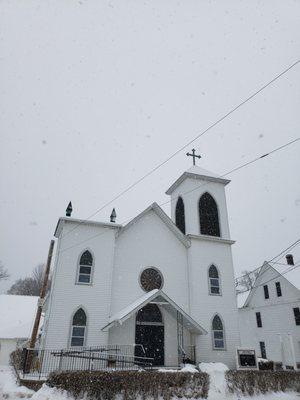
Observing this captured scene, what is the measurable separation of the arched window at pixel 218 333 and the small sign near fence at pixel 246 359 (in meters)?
1.60

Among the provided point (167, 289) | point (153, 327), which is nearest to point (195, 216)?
point (167, 289)

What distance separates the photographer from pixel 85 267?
58.3 feet

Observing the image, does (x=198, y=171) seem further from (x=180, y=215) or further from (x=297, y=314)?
(x=297, y=314)

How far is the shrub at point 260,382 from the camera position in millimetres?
12586

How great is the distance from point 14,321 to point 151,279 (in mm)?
17536

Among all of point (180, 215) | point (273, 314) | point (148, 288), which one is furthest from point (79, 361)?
point (273, 314)

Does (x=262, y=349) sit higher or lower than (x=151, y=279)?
lower

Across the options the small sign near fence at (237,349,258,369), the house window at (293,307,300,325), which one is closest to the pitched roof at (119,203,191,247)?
the small sign near fence at (237,349,258,369)

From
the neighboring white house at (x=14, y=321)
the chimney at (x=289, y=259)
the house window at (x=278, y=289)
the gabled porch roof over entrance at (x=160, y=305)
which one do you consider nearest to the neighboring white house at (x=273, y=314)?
the house window at (x=278, y=289)

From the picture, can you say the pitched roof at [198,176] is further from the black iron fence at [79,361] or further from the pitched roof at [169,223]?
the black iron fence at [79,361]

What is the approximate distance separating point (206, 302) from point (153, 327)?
10.8 ft

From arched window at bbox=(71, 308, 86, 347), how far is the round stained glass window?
142 inches

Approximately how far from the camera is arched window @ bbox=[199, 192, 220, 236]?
21.8 m

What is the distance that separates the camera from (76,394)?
10594 millimetres
